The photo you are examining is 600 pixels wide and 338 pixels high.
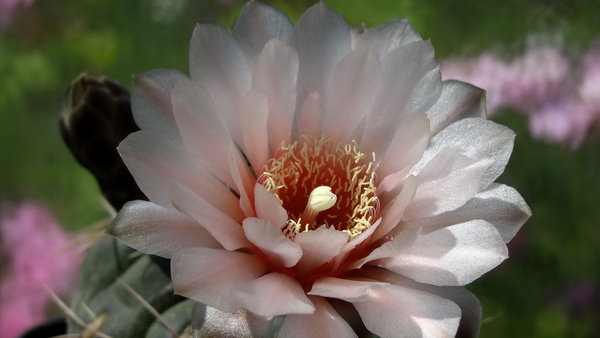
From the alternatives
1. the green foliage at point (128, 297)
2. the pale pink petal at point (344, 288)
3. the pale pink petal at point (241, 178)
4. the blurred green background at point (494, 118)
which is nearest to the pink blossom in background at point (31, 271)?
the blurred green background at point (494, 118)

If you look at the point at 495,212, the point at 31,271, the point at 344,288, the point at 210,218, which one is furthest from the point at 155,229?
the point at 31,271

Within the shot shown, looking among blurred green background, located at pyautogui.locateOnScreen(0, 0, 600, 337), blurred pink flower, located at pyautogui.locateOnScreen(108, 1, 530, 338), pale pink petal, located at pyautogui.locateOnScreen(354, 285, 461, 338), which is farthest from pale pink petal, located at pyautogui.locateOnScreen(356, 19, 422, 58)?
blurred green background, located at pyautogui.locateOnScreen(0, 0, 600, 337)

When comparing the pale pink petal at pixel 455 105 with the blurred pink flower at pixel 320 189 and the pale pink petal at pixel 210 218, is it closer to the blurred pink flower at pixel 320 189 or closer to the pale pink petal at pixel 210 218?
the blurred pink flower at pixel 320 189

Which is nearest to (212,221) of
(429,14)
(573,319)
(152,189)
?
(152,189)

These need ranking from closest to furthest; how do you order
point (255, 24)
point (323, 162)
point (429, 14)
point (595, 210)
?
point (255, 24) < point (323, 162) < point (595, 210) < point (429, 14)

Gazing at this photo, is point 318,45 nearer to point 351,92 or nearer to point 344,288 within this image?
point 351,92

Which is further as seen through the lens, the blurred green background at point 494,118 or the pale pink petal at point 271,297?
the blurred green background at point 494,118

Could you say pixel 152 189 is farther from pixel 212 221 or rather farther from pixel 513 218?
pixel 513 218
